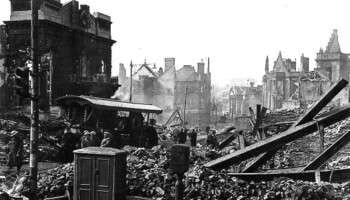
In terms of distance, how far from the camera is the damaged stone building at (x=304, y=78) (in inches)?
2162

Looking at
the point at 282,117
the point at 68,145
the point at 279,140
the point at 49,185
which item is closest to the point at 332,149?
the point at 279,140

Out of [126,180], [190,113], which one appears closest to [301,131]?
[126,180]

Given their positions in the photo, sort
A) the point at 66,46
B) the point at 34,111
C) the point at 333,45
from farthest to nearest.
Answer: the point at 333,45
the point at 66,46
the point at 34,111

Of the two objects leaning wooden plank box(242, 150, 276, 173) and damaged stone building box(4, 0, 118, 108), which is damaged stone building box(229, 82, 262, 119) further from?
leaning wooden plank box(242, 150, 276, 173)

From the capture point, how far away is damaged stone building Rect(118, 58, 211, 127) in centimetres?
6731

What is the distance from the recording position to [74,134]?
17.8 m

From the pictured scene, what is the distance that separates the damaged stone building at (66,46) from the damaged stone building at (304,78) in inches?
1094

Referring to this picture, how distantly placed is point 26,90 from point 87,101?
28.3ft

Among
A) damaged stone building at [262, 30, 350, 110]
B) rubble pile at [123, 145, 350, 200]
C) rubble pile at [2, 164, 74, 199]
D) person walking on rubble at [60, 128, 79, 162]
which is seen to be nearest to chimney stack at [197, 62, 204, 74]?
damaged stone building at [262, 30, 350, 110]

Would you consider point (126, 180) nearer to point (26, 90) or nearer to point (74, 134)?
point (26, 90)

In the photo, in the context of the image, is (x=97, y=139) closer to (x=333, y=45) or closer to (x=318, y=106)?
(x=318, y=106)

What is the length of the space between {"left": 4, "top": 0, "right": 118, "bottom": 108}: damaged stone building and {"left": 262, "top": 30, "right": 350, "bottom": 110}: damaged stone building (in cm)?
2780

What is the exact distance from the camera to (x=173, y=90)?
69.1m

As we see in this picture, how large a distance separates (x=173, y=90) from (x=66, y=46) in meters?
38.2
